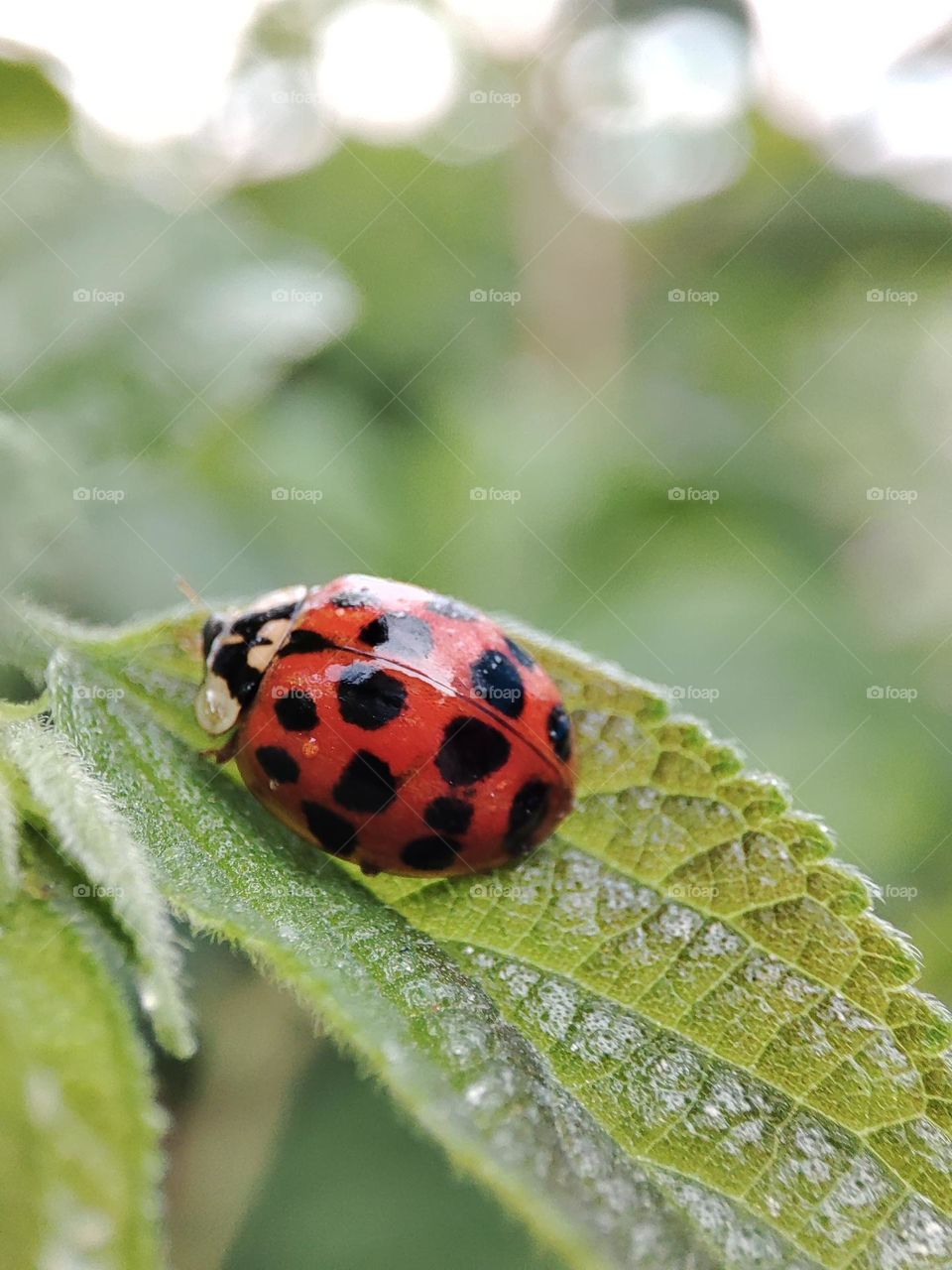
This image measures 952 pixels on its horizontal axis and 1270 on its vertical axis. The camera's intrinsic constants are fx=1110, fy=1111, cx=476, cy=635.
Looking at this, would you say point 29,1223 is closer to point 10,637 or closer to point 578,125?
point 10,637

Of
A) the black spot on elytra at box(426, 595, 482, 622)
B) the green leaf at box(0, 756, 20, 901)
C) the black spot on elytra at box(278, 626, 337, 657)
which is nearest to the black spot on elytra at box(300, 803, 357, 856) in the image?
the black spot on elytra at box(278, 626, 337, 657)

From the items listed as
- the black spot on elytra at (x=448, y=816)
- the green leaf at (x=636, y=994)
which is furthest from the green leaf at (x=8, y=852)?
the black spot on elytra at (x=448, y=816)

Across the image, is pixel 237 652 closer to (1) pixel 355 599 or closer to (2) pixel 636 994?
(1) pixel 355 599

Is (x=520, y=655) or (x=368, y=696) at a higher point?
(x=520, y=655)

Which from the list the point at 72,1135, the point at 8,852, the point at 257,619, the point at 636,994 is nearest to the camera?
the point at 72,1135

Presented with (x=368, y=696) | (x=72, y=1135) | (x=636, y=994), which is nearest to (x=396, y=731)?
(x=368, y=696)

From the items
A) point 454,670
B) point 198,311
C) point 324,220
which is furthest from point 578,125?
point 454,670

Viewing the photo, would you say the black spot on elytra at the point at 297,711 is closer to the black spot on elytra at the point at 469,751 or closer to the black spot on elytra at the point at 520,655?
the black spot on elytra at the point at 469,751
